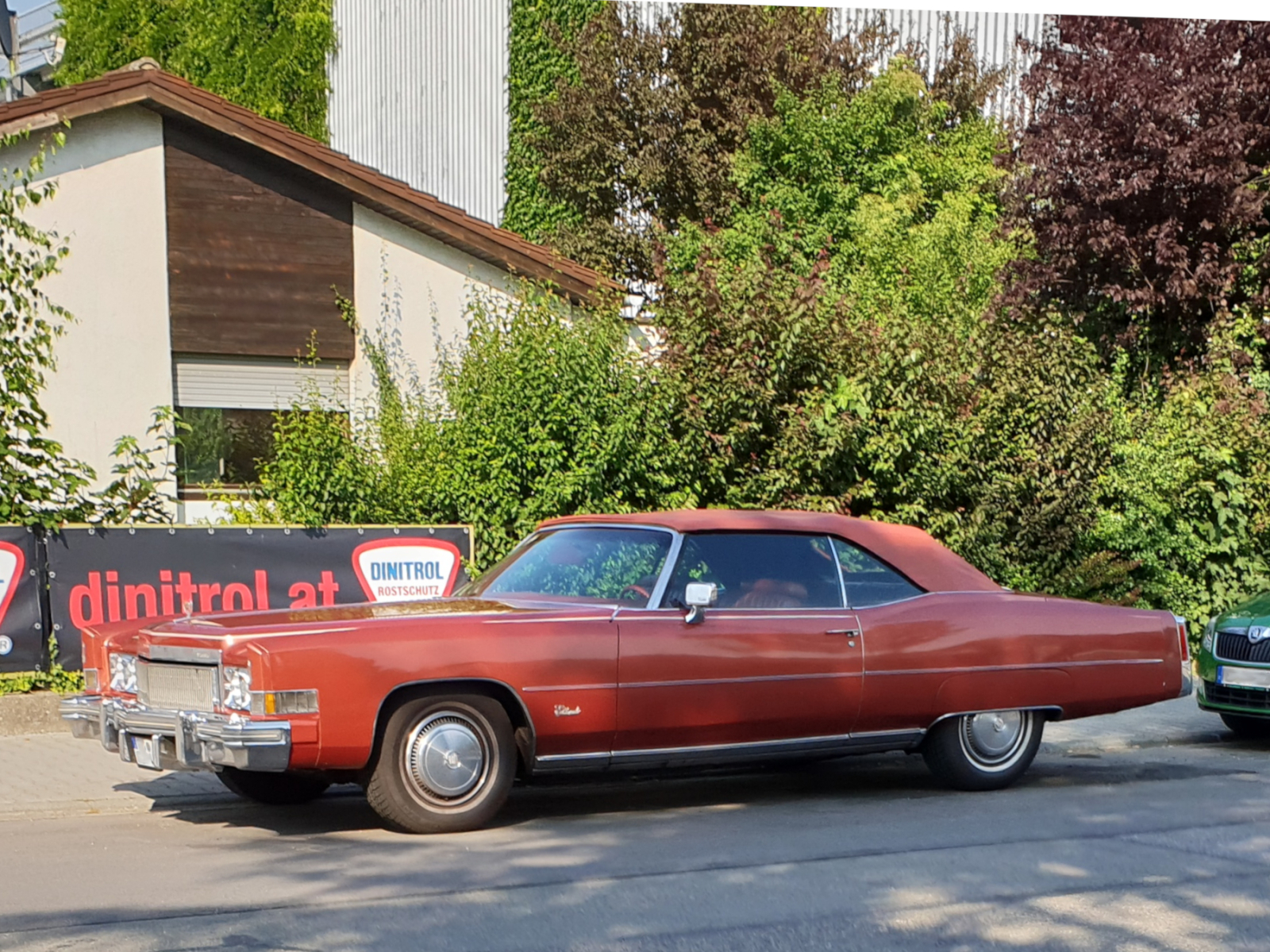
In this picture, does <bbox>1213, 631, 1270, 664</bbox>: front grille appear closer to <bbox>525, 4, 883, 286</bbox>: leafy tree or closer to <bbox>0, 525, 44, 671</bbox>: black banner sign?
<bbox>0, 525, 44, 671</bbox>: black banner sign

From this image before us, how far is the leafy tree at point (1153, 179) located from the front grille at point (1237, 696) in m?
7.88

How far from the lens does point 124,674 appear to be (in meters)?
7.46

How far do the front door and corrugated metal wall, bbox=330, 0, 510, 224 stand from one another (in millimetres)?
21623

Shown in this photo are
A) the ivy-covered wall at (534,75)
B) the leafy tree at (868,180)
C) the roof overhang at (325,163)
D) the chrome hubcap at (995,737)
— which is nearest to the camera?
the chrome hubcap at (995,737)

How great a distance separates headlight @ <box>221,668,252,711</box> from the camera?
21.6ft

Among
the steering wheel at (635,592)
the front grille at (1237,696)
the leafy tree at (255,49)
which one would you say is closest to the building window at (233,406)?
the steering wheel at (635,592)

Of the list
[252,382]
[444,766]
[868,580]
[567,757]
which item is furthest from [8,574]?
[252,382]

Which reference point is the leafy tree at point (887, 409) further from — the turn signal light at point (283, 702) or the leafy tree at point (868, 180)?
the turn signal light at point (283, 702)

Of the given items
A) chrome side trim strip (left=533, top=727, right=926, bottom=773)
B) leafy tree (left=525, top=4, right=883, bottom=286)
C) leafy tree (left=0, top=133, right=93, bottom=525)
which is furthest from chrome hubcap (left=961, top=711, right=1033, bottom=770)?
leafy tree (left=525, top=4, right=883, bottom=286)

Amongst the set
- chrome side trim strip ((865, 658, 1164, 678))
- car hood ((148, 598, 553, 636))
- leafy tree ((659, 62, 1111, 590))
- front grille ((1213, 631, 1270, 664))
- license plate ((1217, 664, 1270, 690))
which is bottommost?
license plate ((1217, 664, 1270, 690))

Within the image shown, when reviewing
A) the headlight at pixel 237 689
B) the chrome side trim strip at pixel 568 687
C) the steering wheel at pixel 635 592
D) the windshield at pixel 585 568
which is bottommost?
the chrome side trim strip at pixel 568 687

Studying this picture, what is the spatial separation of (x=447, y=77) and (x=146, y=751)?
80.5ft

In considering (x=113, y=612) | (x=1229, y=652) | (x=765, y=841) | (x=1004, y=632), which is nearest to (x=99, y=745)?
(x=113, y=612)

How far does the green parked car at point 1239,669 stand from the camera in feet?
34.7
